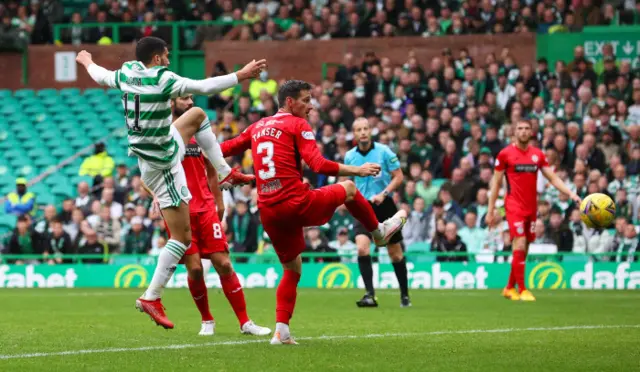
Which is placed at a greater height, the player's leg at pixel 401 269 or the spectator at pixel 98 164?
the spectator at pixel 98 164

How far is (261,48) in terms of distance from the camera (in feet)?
96.2

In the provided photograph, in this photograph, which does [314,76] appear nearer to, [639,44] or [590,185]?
[639,44]

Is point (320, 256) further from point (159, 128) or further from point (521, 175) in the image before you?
point (159, 128)

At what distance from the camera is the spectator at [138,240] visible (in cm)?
2353

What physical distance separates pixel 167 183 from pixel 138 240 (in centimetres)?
1398

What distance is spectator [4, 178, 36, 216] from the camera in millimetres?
25469

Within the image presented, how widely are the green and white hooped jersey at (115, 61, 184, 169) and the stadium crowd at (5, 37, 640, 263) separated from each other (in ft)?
39.8

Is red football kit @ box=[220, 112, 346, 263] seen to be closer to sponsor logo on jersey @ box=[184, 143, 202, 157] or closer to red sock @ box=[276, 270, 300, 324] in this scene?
red sock @ box=[276, 270, 300, 324]

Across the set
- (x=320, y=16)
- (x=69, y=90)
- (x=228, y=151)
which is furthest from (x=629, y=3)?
(x=228, y=151)

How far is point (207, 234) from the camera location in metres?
10.8

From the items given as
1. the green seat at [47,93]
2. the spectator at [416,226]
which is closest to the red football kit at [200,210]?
the spectator at [416,226]

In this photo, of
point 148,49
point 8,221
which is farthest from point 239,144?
point 8,221

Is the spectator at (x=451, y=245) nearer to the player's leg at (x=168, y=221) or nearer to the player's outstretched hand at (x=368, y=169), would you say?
the player's leg at (x=168, y=221)

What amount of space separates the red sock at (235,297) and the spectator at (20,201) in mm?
15629
